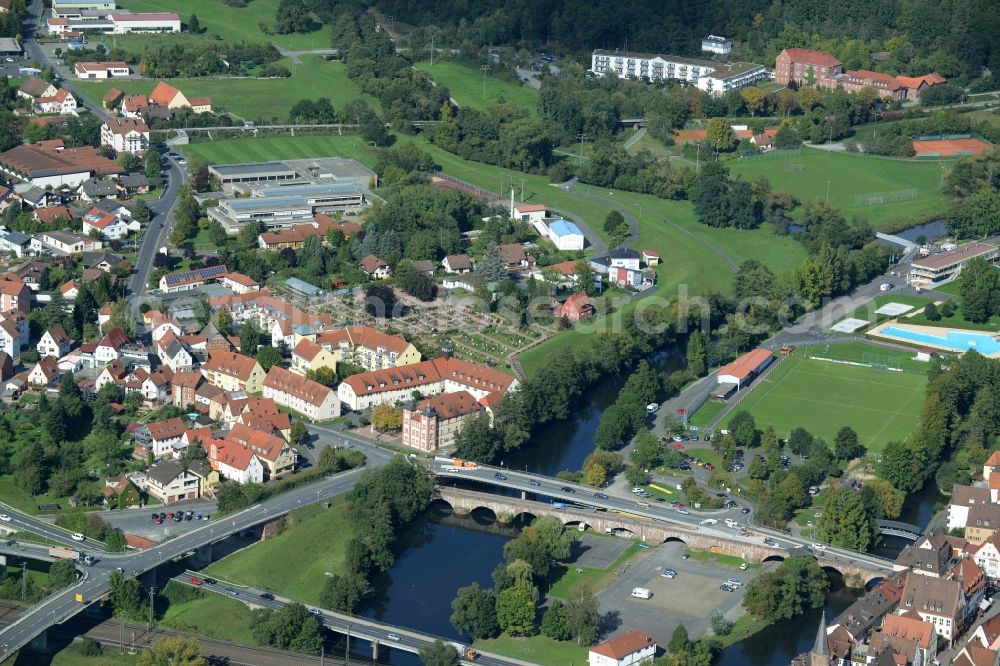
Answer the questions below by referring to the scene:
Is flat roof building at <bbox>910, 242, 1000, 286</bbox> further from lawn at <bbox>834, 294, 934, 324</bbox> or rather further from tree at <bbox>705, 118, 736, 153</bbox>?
tree at <bbox>705, 118, 736, 153</bbox>

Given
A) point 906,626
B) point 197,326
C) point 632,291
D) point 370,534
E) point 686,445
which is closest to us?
point 906,626

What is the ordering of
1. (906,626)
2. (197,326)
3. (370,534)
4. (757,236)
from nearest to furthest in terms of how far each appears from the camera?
1. (906,626)
2. (370,534)
3. (197,326)
4. (757,236)

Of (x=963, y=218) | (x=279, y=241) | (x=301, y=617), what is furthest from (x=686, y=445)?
(x=963, y=218)

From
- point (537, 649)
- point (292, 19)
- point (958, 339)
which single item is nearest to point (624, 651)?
point (537, 649)

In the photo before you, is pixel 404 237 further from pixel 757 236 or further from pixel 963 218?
pixel 963 218

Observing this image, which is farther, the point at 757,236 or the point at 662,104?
the point at 662,104

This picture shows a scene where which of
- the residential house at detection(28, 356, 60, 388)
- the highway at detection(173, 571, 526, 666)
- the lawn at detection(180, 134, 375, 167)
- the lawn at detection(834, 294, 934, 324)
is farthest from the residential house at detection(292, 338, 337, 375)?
the lawn at detection(180, 134, 375, 167)

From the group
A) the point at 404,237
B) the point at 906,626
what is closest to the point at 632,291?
the point at 404,237
